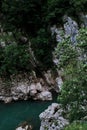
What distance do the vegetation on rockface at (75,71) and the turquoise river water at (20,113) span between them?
27.1 ft

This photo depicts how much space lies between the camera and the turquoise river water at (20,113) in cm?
2670

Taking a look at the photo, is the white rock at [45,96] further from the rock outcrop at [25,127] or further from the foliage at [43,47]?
the rock outcrop at [25,127]

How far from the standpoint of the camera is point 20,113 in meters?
29.2

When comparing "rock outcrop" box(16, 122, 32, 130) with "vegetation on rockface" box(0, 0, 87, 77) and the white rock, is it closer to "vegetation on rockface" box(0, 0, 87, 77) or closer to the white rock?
the white rock

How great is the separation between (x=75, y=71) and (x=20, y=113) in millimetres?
12830

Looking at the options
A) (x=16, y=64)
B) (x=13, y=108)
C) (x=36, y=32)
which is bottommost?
(x=13, y=108)

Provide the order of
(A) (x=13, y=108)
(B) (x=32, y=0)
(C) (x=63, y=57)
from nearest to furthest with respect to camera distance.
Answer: (C) (x=63, y=57) < (A) (x=13, y=108) < (B) (x=32, y=0)

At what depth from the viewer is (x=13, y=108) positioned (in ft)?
98.9

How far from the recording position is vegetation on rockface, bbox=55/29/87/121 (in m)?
16.9

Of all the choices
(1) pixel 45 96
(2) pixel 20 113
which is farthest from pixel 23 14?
(2) pixel 20 113

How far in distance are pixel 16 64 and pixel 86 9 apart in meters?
7.24

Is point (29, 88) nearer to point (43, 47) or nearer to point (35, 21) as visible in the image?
point (43, 47)

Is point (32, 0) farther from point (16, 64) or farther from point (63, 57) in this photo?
point (63, 57)

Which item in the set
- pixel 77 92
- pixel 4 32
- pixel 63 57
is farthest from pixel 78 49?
pixel 4 32
